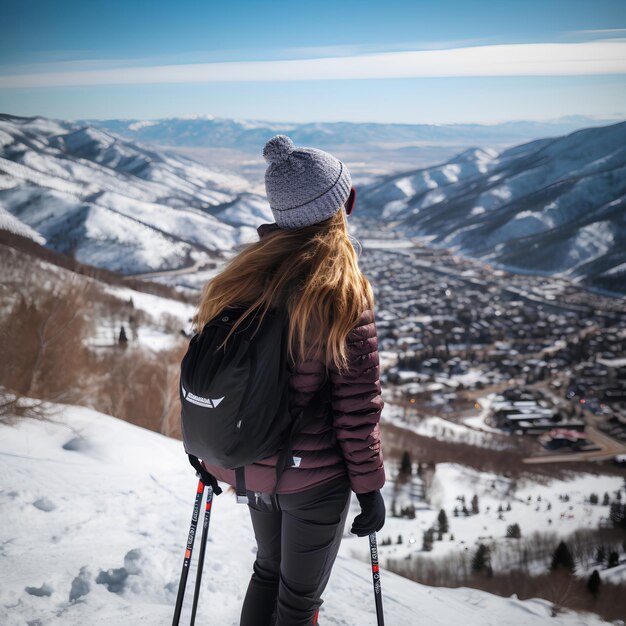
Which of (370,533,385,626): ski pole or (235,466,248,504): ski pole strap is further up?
(235,466,248,504): ski pole strap

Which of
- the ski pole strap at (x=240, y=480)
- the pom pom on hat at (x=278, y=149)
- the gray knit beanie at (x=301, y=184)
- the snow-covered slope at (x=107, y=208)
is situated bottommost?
the ski pole strap at (x=240, y=480)

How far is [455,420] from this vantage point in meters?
48.4

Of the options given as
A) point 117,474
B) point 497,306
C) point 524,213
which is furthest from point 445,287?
point 117,474

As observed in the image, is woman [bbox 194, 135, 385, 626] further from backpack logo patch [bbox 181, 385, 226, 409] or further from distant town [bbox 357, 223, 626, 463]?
distant town [bbox 357, 223, 626, 463]

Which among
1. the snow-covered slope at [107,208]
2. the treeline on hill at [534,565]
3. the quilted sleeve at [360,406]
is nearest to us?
the quilted sleeve at [360,406]

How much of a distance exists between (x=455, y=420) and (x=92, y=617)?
48.8 meters

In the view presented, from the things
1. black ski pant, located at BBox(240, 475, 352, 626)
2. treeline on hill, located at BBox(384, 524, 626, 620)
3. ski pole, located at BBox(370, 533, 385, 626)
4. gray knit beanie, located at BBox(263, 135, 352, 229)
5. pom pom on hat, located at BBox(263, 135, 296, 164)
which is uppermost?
pom pom on hat, located at BBox(263, 135, 296, 164)

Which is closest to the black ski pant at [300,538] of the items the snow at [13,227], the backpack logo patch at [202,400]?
the backpack logo patch at [202,400]

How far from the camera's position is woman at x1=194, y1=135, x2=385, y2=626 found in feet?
5.10

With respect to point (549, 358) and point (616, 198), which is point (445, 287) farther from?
point (616, 198)

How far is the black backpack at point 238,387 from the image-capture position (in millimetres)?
1488

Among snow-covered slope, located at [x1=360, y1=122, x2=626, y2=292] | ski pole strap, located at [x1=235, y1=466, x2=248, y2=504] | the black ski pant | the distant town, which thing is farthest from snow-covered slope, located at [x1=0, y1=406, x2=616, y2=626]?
snow-covered slope, located at [x1=360, y1=122, x2=626, y2=292]

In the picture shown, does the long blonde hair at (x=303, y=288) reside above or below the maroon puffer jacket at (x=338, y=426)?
above

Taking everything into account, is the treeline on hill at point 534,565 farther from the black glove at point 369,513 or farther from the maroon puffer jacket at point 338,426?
the maroon puffer jacket at point 338,426
